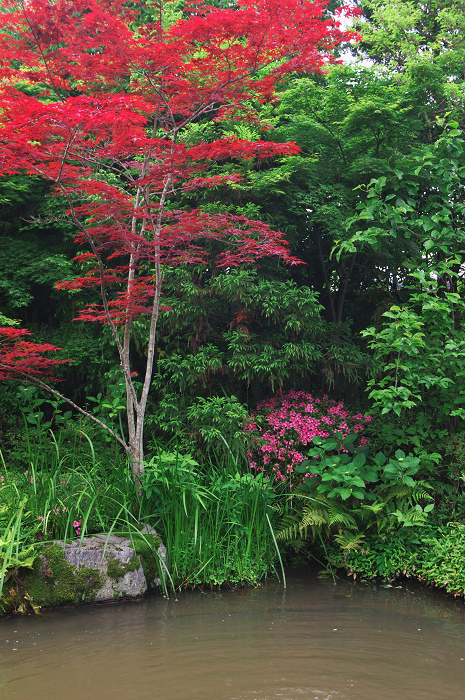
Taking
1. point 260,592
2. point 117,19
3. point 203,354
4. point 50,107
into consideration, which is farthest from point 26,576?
point 117,19

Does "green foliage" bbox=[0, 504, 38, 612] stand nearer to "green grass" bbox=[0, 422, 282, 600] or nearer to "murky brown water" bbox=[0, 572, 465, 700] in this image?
"green grass" bbox=[0, 422, 282, 600]

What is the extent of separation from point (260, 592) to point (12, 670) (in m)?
1.98

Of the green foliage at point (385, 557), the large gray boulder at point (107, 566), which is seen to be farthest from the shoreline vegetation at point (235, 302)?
the large gray boulder at point (107, 566)

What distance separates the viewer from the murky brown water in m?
2.68

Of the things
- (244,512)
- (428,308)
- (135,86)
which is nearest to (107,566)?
(244,512)

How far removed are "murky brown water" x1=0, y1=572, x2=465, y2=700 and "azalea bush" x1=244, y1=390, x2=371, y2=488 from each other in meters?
1.25

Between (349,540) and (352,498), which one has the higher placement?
(352,498)

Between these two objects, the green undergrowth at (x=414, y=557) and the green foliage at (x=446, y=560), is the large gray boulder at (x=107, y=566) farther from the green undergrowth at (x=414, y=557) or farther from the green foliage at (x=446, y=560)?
the green foliage at (x=446, y=560)

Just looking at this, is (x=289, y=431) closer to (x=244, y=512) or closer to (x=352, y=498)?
(x=352, y=498)

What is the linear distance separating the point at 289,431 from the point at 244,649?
8.18 feet

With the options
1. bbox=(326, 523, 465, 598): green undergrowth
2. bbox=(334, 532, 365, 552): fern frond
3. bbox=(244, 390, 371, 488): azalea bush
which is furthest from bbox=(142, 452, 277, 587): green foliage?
bbox=(326, 523, 465, 598): green undergrowth

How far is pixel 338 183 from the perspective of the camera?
19.4 ft

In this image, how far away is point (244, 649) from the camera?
3158 millimetres

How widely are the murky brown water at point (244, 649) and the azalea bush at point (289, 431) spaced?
1.25 meters
